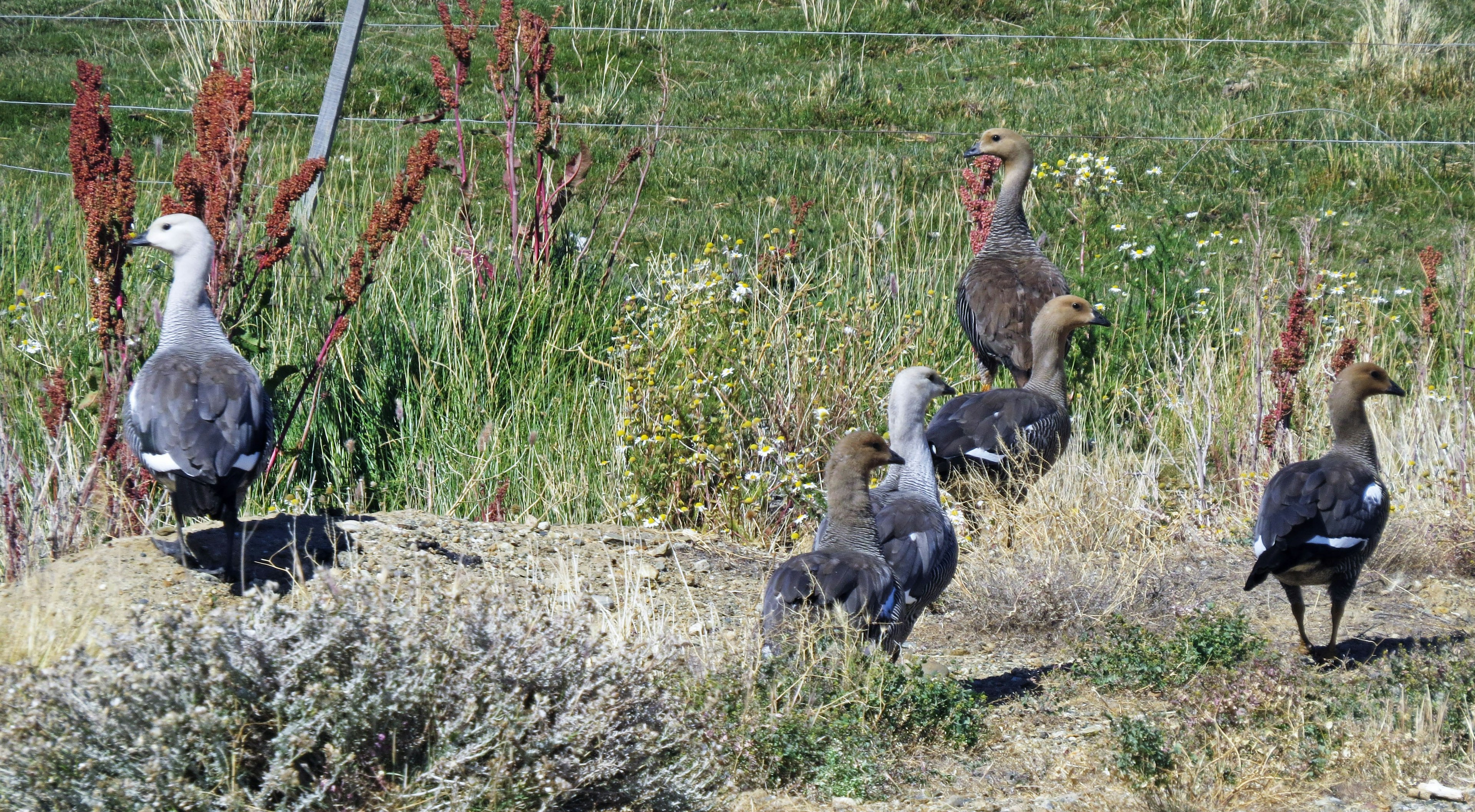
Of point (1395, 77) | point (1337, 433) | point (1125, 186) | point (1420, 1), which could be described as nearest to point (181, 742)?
point (1337, 433)

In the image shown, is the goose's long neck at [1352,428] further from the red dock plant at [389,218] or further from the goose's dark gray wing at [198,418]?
the goose's dark gray wing at [198,418]

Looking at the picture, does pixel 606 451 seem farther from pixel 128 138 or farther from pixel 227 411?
pixel 128 138

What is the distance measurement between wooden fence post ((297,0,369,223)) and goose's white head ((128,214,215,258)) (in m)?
2.13

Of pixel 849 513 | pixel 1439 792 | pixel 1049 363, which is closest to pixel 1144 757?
pixel 1439 792

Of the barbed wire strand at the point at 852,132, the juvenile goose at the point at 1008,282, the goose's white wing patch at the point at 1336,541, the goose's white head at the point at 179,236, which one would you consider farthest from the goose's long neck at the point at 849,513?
the barbed wire strand at the point at 852,132

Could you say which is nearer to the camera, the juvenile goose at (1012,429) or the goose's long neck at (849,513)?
the goose's long neck at (849,513)

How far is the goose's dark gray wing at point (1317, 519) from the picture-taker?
5070 mm

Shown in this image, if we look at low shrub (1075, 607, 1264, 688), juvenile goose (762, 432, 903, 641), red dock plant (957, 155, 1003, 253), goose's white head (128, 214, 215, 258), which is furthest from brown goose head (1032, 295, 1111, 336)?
goose's white head (128, 214, 215, 258)

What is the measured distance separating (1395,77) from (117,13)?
13674 millimetres

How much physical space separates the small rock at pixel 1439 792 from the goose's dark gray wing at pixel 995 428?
3045mm

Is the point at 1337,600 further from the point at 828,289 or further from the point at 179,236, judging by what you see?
the point at 179,236

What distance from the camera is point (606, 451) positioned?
6.88 meters

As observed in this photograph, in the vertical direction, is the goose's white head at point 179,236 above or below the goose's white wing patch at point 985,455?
above

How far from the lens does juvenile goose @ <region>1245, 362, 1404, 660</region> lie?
507cm
